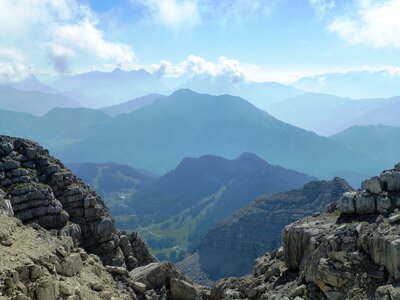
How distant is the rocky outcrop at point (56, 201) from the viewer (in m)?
67.9

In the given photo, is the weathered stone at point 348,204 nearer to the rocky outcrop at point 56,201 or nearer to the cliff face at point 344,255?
the cliff face at point 344,255

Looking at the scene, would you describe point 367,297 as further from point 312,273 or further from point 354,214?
point 354,214

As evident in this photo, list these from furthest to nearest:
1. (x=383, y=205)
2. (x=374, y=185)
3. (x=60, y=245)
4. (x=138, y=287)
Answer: (x=138, y=287), (x=60, y=245), (x=374, y=185), (x=383, y=205)

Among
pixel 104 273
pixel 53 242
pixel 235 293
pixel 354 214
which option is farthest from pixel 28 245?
pixel 354 214

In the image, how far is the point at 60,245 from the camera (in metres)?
50.5

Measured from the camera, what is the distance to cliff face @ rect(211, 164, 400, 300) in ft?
132

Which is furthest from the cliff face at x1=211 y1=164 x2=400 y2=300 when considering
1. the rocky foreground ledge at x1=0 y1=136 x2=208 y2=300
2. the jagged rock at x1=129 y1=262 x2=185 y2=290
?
the rocky foreground ledge at x1=0 y1=136 x2=208 y2=300

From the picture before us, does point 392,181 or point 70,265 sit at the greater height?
point 392,181

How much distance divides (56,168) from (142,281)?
91.9 feet

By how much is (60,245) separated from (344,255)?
1100 inches

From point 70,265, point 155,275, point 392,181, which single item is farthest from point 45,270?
point 392,181

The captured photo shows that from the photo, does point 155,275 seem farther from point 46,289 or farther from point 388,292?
point 388,292

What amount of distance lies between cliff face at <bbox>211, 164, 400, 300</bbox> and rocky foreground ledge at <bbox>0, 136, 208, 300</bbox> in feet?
37.7

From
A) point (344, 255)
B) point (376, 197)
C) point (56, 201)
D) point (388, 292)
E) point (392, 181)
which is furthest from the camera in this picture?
point (56, 201)
